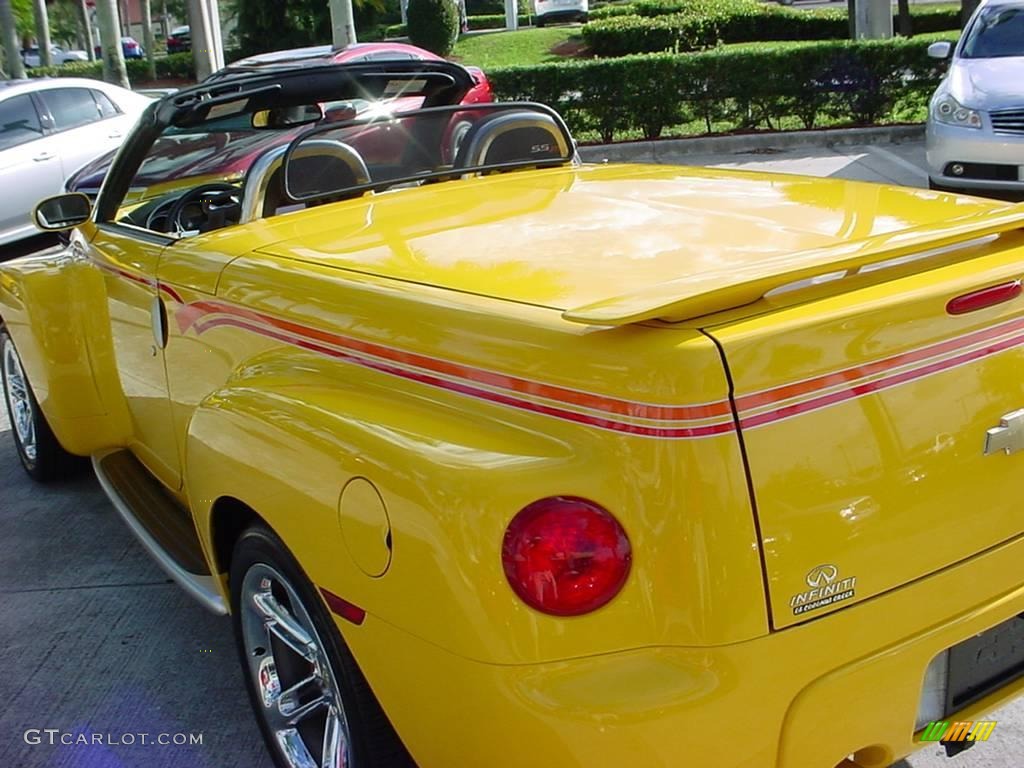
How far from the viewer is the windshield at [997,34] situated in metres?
9.16

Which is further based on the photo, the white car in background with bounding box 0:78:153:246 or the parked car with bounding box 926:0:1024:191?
the white car in background with bounding box 0:78:153:246

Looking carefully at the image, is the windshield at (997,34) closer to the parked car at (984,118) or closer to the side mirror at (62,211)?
the parked car at (984,118)

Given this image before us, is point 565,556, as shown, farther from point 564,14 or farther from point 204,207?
point 564,14

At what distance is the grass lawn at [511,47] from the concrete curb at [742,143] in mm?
14220

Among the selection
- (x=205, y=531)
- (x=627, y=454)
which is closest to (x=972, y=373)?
(x=627, y=454)

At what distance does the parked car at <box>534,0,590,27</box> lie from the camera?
3697 cm

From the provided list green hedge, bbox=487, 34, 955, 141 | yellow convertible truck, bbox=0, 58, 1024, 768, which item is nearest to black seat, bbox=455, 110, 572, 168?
yellow convertible truck, bbox=0, 58, 1024, 768

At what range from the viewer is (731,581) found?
1701mm

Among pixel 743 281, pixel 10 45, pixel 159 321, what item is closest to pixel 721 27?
pixel 10 45

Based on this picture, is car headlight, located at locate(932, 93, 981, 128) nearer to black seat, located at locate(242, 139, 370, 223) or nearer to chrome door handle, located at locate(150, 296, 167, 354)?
black seat, located at locate(242, 139, 370, 223)

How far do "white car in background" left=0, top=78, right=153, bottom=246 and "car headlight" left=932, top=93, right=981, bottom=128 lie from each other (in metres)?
7.79

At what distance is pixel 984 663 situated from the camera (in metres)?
2.07

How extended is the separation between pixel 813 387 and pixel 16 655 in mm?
2863

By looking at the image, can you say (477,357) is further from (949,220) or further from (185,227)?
(185,227)
